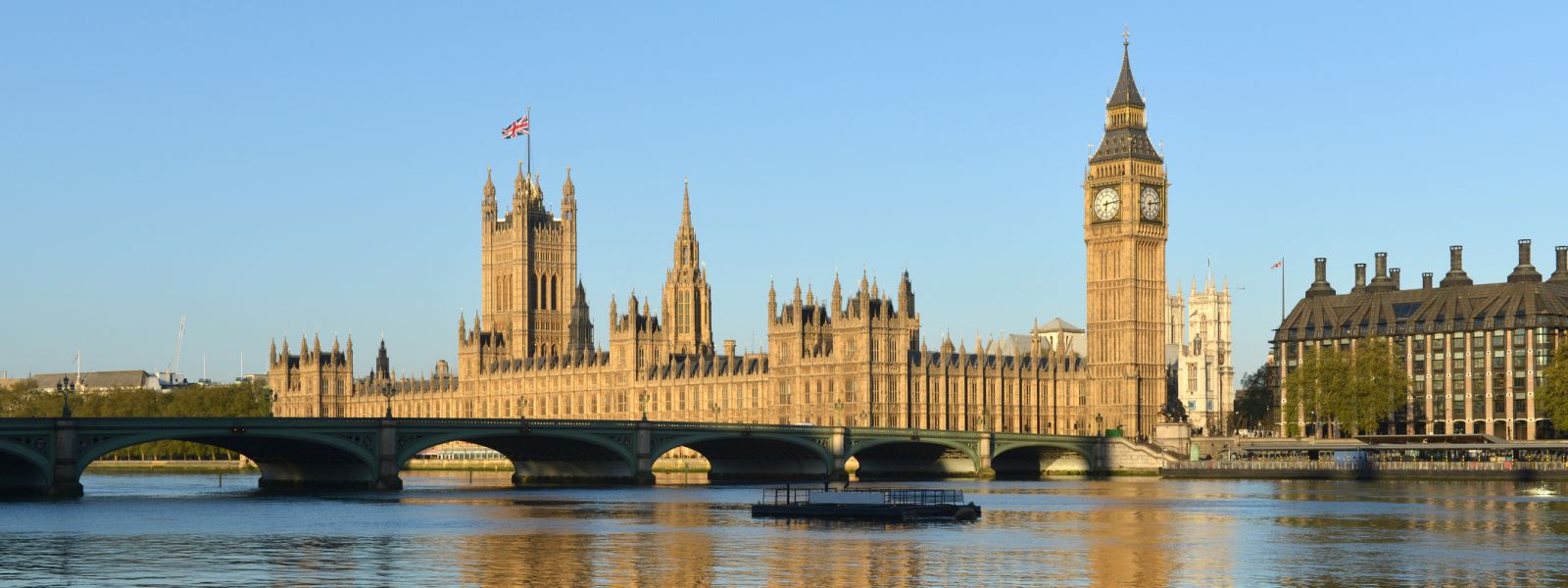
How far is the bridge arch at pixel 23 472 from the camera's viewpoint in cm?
10419

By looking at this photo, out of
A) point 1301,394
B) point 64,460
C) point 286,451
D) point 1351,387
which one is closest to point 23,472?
point 64,460

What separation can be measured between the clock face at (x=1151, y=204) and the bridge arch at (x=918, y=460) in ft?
118

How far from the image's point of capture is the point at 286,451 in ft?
407

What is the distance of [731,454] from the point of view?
151 metres

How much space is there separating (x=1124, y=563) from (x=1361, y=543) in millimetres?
12059

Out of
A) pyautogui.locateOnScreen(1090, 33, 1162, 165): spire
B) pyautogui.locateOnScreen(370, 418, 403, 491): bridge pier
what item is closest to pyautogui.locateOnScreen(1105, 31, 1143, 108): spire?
pyautogui.locateOnScreen(1090, 33, 1162, 165): spire

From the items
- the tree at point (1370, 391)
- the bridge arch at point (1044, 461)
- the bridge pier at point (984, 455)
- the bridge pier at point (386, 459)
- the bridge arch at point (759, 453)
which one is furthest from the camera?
the tree at point (1370, 391)

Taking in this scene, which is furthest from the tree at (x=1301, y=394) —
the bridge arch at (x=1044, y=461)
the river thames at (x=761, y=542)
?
the river thames at (x=761, y=542)

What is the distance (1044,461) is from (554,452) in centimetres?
4436

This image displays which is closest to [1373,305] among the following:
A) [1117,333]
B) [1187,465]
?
[1117,333]

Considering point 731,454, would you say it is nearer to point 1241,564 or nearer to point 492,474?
point 492,474

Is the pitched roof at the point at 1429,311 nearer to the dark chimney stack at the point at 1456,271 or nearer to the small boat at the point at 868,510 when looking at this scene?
the dark chimney stack at the point at 1456,271

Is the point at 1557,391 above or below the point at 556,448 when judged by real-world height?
above

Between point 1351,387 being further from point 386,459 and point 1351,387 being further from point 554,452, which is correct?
point 386,459
